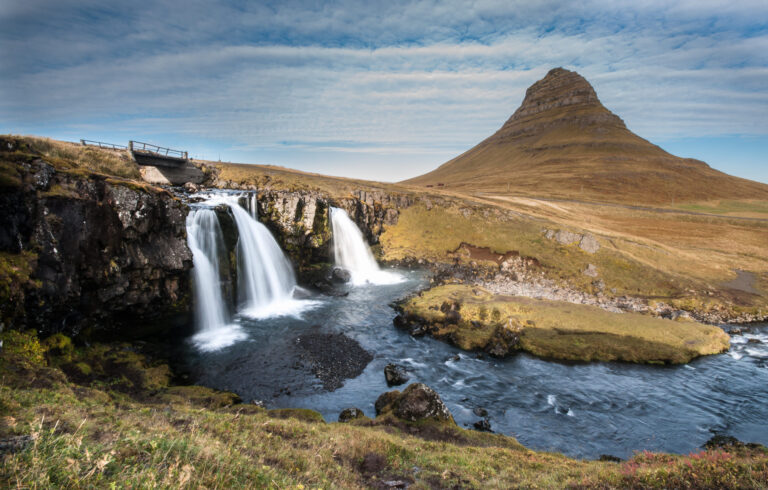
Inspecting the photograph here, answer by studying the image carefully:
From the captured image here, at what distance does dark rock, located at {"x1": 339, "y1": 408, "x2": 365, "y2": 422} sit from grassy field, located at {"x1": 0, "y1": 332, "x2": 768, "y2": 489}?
94 cm

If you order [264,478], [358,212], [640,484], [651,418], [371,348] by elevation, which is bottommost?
[651,418]

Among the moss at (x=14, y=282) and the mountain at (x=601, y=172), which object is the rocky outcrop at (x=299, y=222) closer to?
the moss at (x=14, y=282)

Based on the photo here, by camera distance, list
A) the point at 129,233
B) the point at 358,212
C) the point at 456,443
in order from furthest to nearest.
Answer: the point at 358,212
the point at 129,233
the point at 456,443

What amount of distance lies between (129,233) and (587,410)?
30.2 meters

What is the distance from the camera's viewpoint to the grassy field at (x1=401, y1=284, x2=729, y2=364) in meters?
23.3

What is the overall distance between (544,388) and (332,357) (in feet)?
44.1

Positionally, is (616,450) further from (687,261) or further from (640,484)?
(687,261)

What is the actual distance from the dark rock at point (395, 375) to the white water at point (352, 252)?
871 inches

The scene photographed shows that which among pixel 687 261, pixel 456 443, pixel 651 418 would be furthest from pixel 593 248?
pixel 456 443

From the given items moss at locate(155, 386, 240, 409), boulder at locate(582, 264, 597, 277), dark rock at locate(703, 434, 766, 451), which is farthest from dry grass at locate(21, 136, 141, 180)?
boulder at locate(582, 264, 597, 277)

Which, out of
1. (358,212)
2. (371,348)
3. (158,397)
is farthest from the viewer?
(358,212)

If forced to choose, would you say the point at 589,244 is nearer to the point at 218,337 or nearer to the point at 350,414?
the point at 350,414

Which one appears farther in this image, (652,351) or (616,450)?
(652,351)

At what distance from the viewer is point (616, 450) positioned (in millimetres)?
14781
